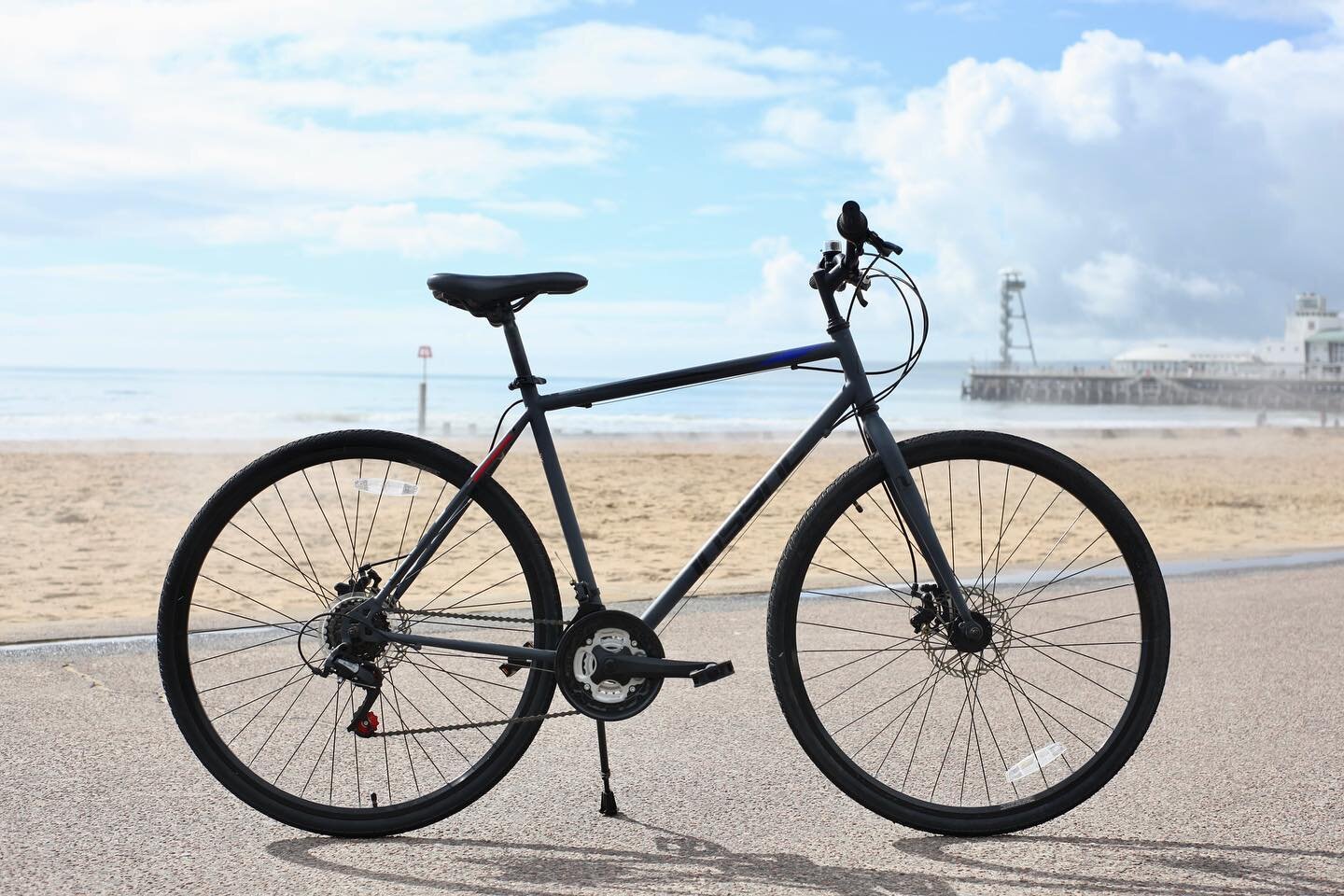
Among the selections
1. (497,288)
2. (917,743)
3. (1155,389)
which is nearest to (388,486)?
(497,288)

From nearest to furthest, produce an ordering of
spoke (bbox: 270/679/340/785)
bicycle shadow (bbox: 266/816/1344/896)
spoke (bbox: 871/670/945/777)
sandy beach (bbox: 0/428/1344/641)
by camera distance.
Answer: bicycle shadow (bbox: 266/816/1344/896), spoke (bbox: 270/679/340/785), spoke (bbox: 871/670/945/777), sandy beach (bbox: 0/428/1344/641)

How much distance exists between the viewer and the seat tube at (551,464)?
286cm

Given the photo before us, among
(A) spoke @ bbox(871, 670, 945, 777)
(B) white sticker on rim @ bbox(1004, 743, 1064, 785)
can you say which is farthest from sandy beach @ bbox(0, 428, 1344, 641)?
(B) white sticker on rim @ bbox(1004, 743, 1064, 785)

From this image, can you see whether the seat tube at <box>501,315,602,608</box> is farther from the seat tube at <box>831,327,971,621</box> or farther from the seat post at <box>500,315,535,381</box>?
the seat tube at <box>831,327,971,621</box>

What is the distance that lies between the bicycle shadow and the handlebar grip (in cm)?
149

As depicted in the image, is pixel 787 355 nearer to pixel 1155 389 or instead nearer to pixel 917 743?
pixel 917 743

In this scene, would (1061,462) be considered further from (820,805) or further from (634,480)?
(634,480)

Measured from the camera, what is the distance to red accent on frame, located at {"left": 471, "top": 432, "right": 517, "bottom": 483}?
9.41 feet

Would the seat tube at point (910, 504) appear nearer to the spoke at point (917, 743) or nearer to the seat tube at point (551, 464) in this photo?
the spoke at point (917, 743)

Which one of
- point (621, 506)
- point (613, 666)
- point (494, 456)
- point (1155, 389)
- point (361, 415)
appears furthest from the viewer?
point (1155, 389)

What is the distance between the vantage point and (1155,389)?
8181 cm

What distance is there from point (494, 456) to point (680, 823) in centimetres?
103

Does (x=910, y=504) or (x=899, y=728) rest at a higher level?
(x=910, y=504)

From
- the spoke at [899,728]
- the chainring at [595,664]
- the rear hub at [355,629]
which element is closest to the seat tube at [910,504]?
the spoke at [899,728]
